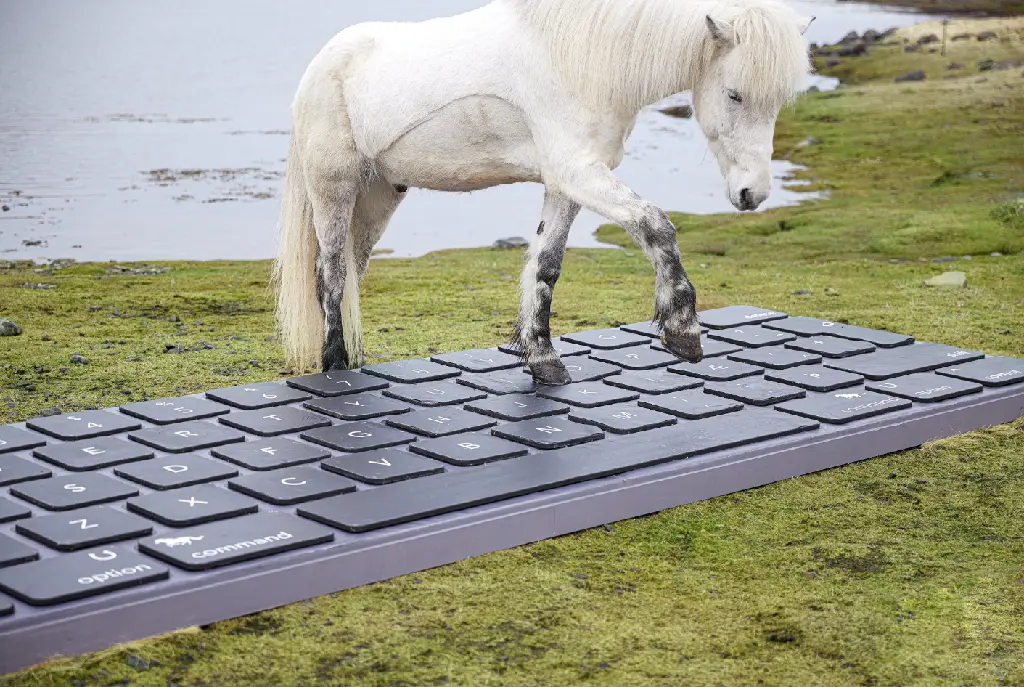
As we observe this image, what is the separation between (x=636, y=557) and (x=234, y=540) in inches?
47.6

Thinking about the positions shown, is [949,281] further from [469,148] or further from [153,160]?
[153,160]

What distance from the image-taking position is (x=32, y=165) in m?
10.8

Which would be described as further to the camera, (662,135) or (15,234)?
(662,135)

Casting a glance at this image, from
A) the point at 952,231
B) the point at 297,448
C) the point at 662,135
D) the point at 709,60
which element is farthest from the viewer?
the point at 662,135

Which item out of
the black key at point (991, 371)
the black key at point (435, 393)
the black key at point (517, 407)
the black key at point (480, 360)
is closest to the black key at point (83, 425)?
the black key at point (435, 393)

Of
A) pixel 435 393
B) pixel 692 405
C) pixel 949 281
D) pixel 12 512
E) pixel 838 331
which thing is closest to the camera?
pixel 12 512

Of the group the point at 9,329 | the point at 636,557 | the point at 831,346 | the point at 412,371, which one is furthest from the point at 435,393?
the point at 9,329

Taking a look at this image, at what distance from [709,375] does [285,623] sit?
8.30ft

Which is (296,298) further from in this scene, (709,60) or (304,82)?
(709,60)

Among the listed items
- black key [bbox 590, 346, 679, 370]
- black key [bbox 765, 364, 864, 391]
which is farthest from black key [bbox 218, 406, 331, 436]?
black key [bbox 765, 364, 864, 391]

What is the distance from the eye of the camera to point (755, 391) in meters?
4.93

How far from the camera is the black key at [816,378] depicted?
198 inches

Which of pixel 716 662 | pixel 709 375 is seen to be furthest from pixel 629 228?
pixel 716 662

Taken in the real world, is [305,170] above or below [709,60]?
below
